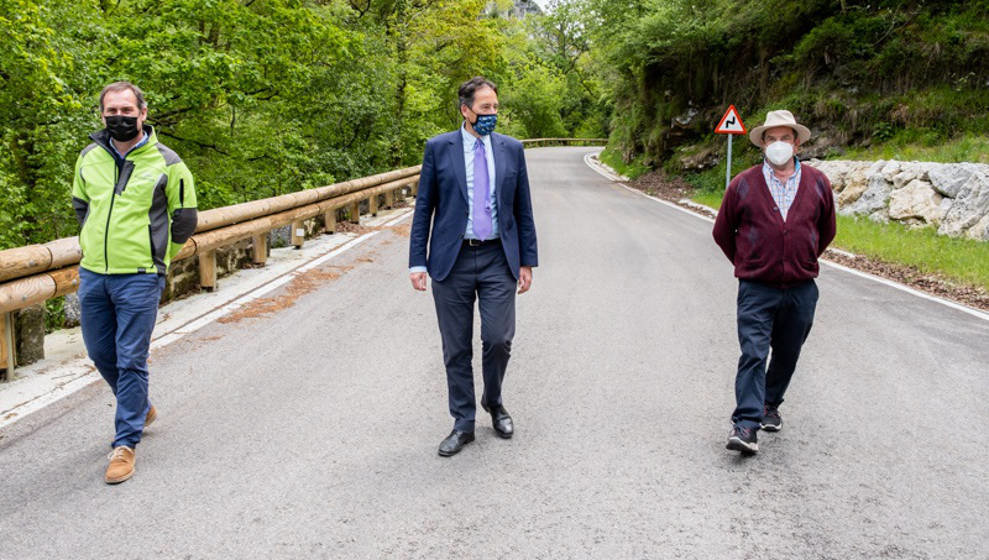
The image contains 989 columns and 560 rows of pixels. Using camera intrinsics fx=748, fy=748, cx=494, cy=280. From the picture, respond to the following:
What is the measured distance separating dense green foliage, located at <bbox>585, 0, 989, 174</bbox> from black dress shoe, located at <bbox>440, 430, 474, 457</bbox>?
13276mm

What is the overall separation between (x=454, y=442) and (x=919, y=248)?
9508mm

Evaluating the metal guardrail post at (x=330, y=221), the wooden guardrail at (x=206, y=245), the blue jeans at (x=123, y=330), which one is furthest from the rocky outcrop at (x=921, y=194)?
the blue jeans at (x=123, y=330)

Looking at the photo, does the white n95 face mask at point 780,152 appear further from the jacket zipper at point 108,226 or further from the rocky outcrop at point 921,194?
the rocky outcrop at point 921,194

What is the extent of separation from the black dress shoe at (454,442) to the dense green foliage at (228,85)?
24.6ft

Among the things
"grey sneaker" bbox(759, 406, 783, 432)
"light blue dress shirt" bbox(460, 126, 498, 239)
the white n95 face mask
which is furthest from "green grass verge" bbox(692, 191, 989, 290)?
"light blue dress shirt" bbox(460, 126, 498, 239)

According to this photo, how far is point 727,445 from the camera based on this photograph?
4117mm

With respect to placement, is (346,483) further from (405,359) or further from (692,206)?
(692,206)

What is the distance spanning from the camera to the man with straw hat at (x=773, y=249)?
4180 mm

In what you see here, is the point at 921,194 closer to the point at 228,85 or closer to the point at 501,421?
the point at 501,421

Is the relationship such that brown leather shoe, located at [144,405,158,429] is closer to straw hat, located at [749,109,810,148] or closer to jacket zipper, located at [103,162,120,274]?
jacket zipper, located at [103,162,120,274]

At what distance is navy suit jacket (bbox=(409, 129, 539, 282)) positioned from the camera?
4.16 meters

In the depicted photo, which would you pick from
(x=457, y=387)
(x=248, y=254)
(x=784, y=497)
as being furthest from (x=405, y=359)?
(x=248, y=254)

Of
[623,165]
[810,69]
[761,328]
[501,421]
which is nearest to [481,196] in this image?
[501,421]

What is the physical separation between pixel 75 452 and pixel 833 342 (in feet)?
19.1
